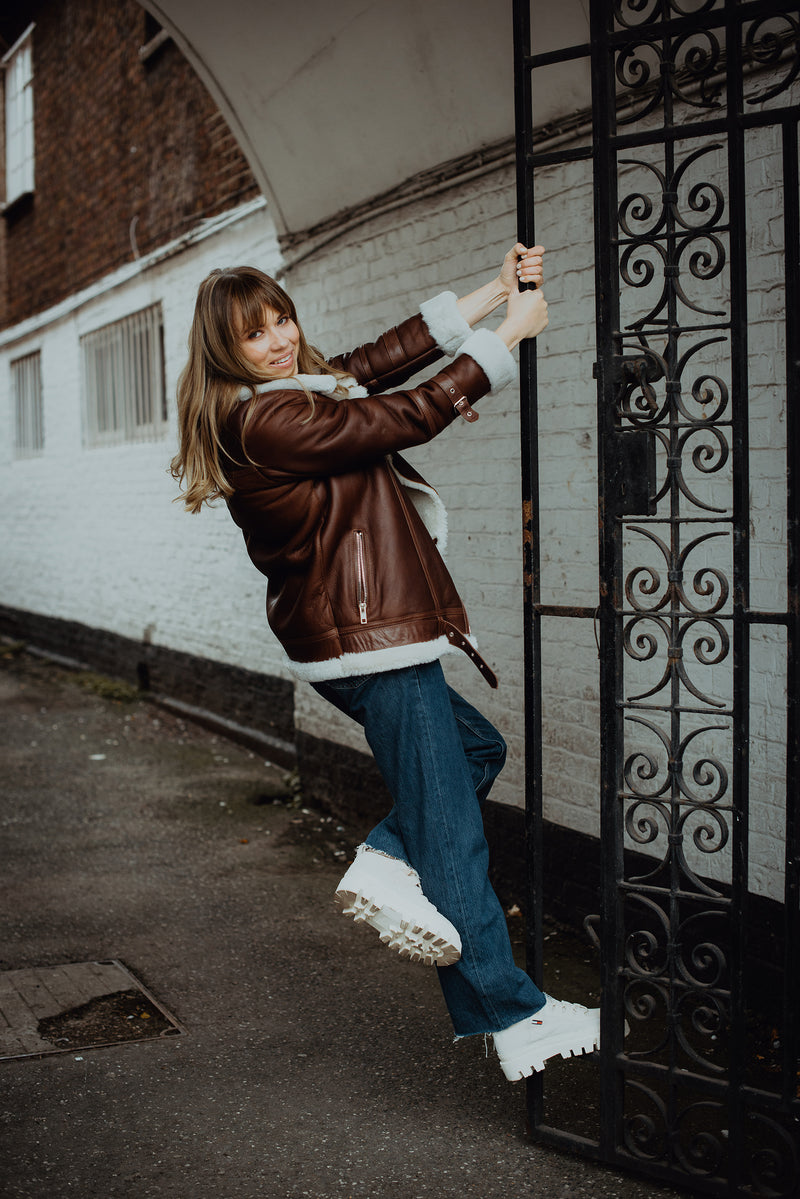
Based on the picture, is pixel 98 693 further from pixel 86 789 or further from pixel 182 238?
pixel 182 238

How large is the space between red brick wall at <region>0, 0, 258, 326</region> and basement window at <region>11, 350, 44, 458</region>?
60cm

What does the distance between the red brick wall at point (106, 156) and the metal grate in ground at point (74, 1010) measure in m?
5.13

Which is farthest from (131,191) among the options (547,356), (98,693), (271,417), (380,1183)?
(380,1183)

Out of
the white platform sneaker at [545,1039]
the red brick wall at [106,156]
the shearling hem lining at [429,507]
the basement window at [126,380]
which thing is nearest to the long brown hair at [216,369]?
the shearling hem lining at [429,507]

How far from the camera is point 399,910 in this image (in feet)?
9.23

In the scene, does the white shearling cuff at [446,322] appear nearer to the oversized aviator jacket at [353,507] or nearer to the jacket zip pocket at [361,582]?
the oversized aviator jacket at [353,507]

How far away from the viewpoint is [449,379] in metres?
2.75

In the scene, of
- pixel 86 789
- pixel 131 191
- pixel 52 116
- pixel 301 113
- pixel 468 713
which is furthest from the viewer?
pixel 52 116

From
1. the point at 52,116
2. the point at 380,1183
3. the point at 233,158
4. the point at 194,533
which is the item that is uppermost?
the point at 52,116

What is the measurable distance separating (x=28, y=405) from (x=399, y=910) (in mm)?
11573

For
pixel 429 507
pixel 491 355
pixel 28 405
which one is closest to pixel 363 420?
pixel 491 355

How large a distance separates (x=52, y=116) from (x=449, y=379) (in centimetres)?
1066

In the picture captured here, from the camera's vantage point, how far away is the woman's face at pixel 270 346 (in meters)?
2.91

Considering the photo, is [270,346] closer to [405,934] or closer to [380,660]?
[380,660]
